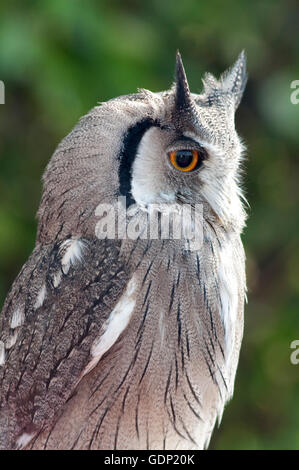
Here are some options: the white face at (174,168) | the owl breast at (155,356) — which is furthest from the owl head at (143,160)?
the owl breast at (155,356)

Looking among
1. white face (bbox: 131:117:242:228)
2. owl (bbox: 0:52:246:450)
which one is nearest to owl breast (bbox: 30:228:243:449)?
owl (bbox: 0:52:246:450)

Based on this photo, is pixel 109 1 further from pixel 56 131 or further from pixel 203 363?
pixel 203 363

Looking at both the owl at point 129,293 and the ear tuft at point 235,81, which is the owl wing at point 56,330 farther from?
the ear tuft at point 235,81

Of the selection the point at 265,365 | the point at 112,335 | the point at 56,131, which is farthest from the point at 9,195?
the point at 112,335

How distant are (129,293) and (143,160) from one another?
1.06 ft

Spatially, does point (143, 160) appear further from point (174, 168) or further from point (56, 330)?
point (56, 330)

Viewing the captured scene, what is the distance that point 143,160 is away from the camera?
1.88 m

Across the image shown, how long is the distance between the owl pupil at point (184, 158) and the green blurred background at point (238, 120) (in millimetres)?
861

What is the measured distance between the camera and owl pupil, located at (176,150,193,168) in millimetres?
1893

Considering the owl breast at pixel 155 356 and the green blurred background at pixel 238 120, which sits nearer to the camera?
the owl breast at pixel 155 356

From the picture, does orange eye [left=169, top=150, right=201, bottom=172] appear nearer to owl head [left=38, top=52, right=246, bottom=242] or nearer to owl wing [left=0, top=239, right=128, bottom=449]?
owl head [left=38, top=52, right=246, bottom=242]

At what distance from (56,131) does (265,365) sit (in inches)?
53.1

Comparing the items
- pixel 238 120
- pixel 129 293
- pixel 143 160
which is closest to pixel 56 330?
pixel 129 293

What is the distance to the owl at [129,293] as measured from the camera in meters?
1.87
